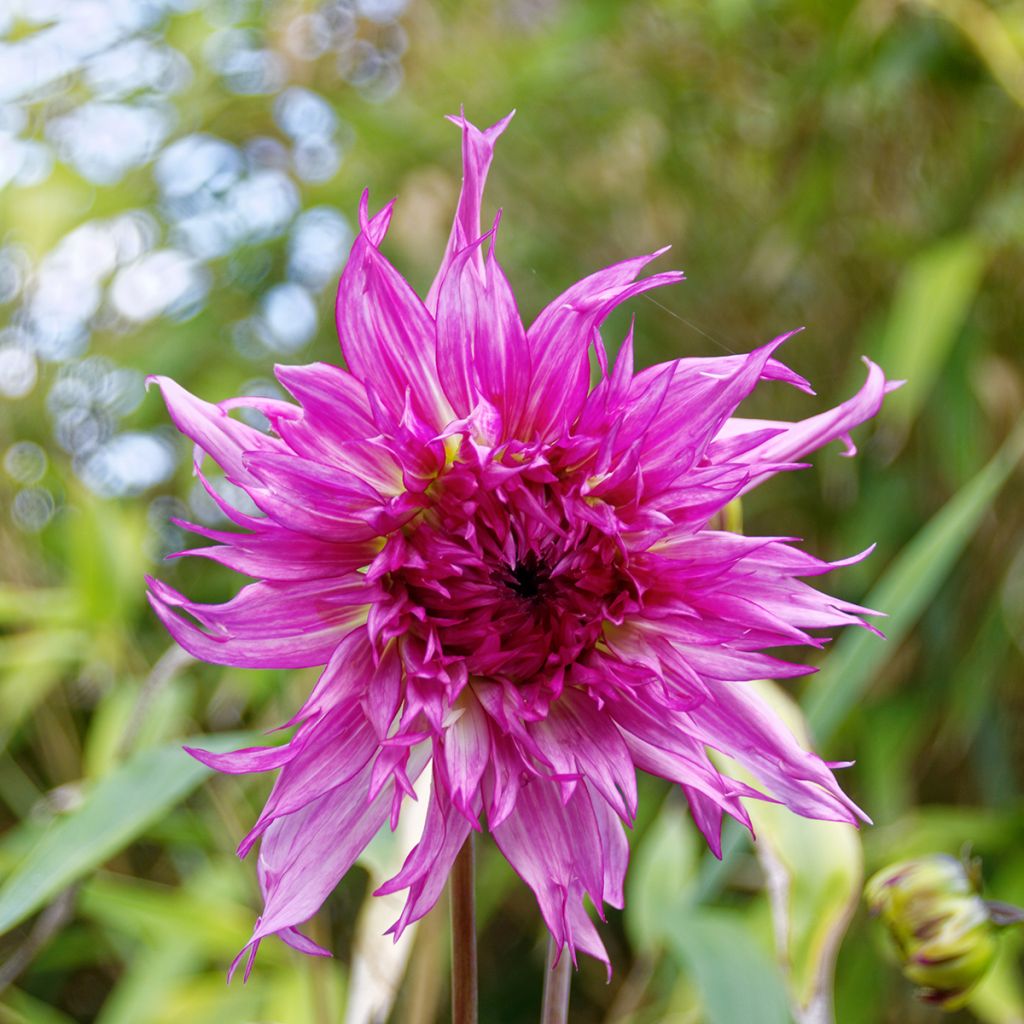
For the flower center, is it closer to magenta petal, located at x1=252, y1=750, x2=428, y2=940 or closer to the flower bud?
magenta petal, located at x1=252, y1=750, x2=428, y2=940

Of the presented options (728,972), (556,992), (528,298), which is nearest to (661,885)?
(728,972)

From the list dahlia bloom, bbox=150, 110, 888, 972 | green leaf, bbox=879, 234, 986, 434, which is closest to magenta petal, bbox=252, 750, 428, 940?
dahlia bloom, bbox=150, 110, 888, 972

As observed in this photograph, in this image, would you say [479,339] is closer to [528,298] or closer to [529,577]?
[529,577]

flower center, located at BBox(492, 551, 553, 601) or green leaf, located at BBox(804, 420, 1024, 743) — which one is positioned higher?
flower center, located at BBox(492, 551, 553, 601)

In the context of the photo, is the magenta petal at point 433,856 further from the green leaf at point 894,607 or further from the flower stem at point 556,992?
the green leaf at point 894,607

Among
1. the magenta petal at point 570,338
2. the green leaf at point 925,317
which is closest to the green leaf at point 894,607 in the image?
the magenta petal at point 570,338

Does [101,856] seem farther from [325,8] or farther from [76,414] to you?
[325,8]
